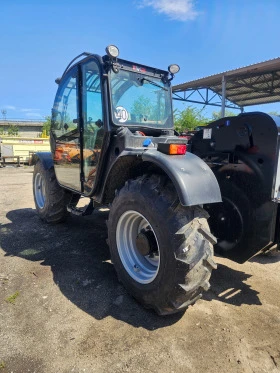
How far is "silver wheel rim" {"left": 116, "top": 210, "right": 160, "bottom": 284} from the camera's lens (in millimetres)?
2830

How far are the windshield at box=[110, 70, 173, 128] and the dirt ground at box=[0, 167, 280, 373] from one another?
6.03 feet

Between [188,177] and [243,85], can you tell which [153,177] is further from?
[243,85]

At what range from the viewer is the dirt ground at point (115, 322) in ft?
6.64

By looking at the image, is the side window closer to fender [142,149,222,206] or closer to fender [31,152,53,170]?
fender [31,152,53,170]

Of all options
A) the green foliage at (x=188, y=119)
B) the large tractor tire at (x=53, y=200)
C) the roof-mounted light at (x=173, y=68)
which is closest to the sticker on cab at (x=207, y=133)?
the roof-mounted light at (x=173, y=68)

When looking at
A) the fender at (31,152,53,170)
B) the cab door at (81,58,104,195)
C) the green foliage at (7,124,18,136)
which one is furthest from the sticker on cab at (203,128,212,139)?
the green foliage at (7,124,18,136)

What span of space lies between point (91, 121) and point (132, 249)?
5.38ft

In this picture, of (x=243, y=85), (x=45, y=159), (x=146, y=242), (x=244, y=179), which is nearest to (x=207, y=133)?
(x=244, y=179)

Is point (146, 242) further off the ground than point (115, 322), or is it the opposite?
point (146, 242)

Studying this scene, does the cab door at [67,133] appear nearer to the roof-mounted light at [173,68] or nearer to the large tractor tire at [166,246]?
the roof-mounted light at [173,68]

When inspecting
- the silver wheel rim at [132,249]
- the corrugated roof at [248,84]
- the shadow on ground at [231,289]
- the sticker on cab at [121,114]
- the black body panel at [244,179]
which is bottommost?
the shadow on ground at [231,289]

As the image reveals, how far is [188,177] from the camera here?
2320 millimetres

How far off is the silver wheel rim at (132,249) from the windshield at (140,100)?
1137 millimetres

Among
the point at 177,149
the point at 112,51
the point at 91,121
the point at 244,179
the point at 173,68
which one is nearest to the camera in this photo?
the point at 177,149
